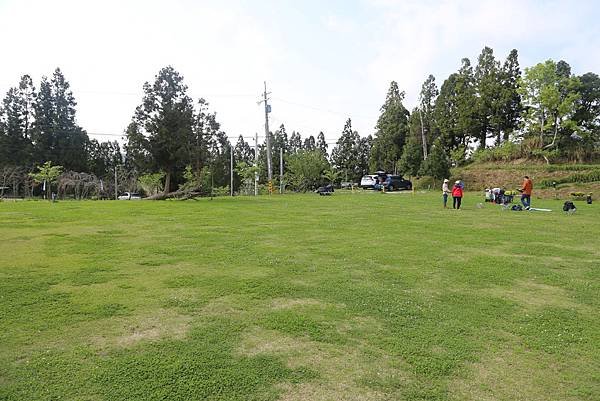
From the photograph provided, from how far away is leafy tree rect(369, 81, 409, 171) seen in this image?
53188 mm

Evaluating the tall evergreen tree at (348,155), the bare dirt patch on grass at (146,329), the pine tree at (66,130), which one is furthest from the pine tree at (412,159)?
the bare dirt patch on grass at (146,329)

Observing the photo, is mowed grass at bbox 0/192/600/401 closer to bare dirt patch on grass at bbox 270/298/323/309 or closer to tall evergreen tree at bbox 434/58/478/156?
bare dirt patch on grass at bbox 270/298/323/309

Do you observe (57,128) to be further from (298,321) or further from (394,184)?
(298,321)

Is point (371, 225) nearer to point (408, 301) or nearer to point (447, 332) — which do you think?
point (408, 301)

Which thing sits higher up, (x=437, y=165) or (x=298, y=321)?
(x=437, y=165)

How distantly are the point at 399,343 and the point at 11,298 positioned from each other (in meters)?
4.52

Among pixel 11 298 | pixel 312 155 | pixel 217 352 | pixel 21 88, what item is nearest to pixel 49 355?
pixel 217 352

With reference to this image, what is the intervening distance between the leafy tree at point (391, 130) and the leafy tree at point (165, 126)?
1201 inches

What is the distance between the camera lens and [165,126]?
94.3 ft

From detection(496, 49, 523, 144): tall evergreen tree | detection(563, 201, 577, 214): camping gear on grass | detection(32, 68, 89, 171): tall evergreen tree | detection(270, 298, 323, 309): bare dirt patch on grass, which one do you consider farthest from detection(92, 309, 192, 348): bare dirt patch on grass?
detection(32, 68, 89, 171): tall evergreen tree

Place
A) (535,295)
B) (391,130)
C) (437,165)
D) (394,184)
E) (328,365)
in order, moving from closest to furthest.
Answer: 1. (328,365)
2. (535,295)
3. (437,165)
4. (394,184)
5. (391,130)

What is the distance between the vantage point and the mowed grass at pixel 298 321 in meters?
3.11

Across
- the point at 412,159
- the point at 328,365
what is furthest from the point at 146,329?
the point at 412,159

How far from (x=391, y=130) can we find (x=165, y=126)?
3282cm
